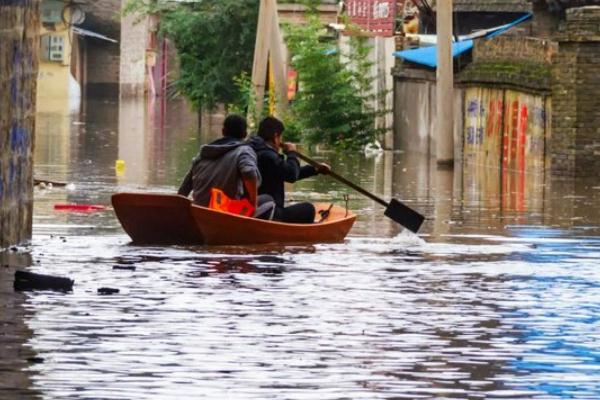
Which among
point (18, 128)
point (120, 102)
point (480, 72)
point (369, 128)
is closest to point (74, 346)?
point (18, 128)

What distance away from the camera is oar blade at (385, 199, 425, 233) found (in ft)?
68.3

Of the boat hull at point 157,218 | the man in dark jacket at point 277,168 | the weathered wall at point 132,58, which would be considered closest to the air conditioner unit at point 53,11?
the weathered wall at point 132,58

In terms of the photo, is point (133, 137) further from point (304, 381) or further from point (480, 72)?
point (304, 381)

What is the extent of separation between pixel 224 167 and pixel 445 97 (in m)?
17.6

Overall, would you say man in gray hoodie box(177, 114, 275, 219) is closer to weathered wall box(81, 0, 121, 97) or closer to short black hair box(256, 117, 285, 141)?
short black hair box(256, 117, 285, 141)

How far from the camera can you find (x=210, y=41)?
57.6 metres

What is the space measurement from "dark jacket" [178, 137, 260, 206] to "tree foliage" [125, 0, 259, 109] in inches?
1471

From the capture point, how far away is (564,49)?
105 feet

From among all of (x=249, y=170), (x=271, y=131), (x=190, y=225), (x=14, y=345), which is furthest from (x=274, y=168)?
(x=14, y=345)

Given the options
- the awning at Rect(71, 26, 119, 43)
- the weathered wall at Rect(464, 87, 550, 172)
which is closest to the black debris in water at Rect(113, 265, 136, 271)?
the weathered wall at Rect(464, 87, 550, 172)

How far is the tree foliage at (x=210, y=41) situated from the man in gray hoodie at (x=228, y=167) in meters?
37.3

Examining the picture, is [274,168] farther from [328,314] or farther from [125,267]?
[328,314]

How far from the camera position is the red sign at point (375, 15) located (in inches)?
1714

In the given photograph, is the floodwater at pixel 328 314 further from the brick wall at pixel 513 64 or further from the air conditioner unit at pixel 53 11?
the air conditioner unit at pixel 53 11
